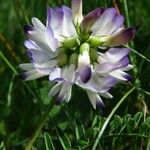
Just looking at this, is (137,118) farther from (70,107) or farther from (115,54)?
(70,107)

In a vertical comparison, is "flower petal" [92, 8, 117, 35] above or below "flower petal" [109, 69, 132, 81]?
above

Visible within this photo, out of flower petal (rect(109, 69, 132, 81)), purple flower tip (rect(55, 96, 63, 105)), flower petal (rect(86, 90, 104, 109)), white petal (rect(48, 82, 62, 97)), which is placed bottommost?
flower petal (rect(86, 90, 104, 109))

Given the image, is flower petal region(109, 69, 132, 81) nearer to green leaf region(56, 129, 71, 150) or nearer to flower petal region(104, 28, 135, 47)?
flower petal region(104, 28, 135, 47)

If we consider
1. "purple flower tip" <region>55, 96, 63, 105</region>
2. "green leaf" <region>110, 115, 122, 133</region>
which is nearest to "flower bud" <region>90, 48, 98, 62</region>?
"purple flower tip" <region>55, 96, 63, 105</region>

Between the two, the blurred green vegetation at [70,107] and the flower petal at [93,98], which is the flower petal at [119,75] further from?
the blurred green vegetation at [70,107]

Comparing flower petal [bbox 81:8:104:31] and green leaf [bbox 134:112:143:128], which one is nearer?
flower petal [bbox 81:8:104:31]

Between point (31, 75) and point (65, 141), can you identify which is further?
point (65, 141)

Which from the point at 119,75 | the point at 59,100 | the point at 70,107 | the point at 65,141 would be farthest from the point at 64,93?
the point at 70,107

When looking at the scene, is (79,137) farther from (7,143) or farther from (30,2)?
(30,2)
